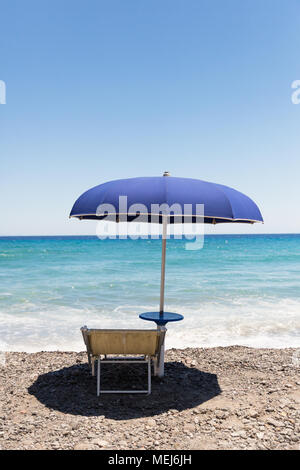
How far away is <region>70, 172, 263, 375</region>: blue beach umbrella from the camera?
3.59 meters

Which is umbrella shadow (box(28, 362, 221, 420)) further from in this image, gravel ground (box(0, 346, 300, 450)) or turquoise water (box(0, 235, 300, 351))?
turquoise water (box(0, 235, 300, 351))

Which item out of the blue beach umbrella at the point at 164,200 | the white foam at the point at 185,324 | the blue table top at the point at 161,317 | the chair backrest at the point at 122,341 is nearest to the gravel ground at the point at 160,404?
the chair backrest at the point at 122,341

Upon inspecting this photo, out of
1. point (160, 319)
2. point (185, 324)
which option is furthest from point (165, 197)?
point (185, 324)

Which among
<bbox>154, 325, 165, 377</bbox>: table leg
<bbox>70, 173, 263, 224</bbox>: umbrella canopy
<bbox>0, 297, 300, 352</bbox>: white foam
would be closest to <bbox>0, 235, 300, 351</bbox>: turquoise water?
<bbox>0, 297, 300, 352</bbox>: white foam

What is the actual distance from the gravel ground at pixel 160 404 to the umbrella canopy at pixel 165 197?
178 centimetres

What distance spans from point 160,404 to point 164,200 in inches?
79.8

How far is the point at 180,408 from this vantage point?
3.99 meters

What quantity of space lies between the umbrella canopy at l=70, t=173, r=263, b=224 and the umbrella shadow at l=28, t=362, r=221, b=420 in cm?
184

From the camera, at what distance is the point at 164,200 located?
11.8 ft

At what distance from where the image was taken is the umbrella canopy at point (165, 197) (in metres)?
3.62

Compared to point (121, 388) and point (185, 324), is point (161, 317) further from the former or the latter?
point (185, 324)
